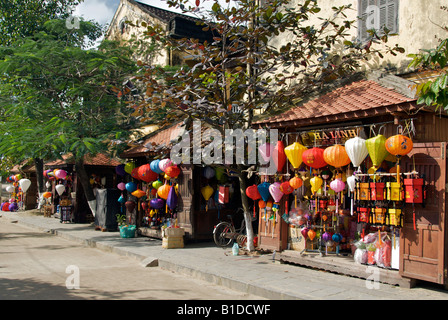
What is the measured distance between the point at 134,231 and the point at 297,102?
8.23 m

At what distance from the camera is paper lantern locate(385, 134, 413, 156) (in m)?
7.39

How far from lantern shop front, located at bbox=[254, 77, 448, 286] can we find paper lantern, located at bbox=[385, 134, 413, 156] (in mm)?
17

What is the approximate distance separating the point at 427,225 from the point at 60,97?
573 inches

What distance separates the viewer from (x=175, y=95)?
34.6 feet

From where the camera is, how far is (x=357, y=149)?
26.6 feet

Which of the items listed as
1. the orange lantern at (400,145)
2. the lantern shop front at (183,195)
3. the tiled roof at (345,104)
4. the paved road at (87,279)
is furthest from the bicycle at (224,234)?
the orange lantern at (400,145)

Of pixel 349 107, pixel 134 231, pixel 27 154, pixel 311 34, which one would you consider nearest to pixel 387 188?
pixel 349 107

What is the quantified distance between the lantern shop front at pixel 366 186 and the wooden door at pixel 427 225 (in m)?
0.02

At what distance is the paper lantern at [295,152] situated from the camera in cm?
944

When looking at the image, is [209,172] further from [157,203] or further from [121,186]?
[121,186]

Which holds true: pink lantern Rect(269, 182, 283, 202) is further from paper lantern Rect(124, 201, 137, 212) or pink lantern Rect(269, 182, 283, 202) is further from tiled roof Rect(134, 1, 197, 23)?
tiled roof Rect(134, 1, 197, 23)

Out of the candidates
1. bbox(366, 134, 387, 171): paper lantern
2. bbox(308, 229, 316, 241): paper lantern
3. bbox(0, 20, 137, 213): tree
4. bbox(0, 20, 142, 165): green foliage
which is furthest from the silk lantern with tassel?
bbox(0, 20, 142, 165): green foliage

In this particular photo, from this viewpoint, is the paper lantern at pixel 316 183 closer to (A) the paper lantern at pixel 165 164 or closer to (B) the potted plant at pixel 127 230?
(A) the paper lantern at pixel 165 164
